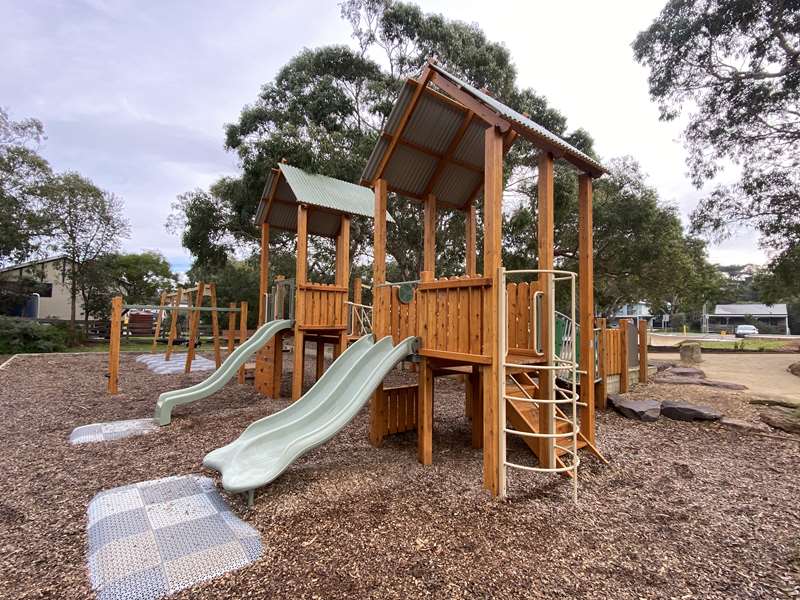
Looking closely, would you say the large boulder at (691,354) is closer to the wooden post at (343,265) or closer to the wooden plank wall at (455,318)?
the wooden post at (343,265)

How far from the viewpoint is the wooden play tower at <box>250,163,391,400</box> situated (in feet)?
24.9

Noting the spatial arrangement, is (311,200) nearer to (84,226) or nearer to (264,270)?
(264,270)

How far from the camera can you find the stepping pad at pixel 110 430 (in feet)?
16.9

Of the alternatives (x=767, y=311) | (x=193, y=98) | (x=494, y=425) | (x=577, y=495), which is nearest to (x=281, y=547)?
(x=494, y=425)

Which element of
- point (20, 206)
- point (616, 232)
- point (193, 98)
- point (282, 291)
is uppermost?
point (193, 98)

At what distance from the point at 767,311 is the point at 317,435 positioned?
72953 mm

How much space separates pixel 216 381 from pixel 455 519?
193 inches

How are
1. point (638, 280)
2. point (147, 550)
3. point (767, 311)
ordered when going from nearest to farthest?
point (147, 550) → point (638, 280) → point (767, 311)

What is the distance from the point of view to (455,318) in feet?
13.4

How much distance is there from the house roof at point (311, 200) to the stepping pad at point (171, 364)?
5.67 meters

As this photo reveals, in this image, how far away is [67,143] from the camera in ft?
53.6

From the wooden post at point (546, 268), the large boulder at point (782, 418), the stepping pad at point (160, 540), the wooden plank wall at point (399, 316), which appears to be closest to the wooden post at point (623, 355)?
the large boulder at point (782, 418)

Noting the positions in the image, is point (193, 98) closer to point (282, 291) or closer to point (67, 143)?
point (282, 291)

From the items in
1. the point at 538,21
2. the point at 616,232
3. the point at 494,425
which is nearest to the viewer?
the point at 494,425
